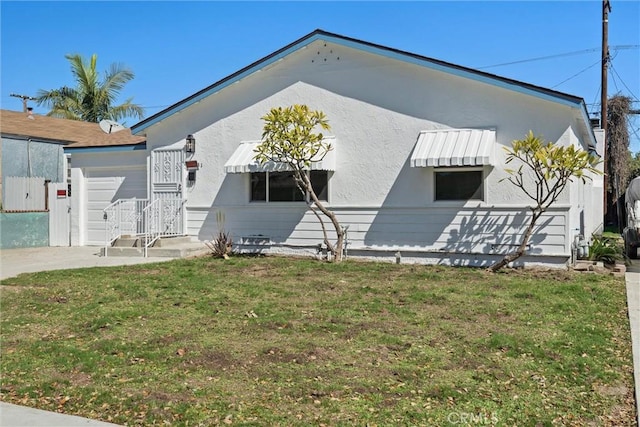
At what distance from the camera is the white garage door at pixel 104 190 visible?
1595cm

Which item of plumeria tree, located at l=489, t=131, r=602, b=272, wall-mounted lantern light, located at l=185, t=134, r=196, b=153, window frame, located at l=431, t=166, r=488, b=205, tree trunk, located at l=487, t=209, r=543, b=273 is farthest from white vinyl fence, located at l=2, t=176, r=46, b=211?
plumeria tree, located at l=489, t=131, r=602, b=272

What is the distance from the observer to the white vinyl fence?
17688 millimetres

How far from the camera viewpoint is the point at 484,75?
1135 centimetres

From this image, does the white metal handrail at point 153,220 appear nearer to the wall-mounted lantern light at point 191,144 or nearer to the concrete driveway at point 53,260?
the concrete driveway at point 53,260

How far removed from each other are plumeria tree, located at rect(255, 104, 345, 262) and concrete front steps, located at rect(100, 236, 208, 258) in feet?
9.46

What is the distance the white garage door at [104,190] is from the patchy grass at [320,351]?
262 inches

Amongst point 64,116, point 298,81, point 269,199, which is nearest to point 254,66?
point 298,81

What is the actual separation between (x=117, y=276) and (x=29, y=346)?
4264 millimetres

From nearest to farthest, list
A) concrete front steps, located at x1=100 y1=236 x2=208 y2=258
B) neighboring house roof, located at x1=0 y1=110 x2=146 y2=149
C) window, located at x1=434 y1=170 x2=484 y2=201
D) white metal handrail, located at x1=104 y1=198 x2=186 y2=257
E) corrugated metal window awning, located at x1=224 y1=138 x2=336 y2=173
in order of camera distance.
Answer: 1. window, located at x1=434 y1=170 x2=484 y2=201
2. corrugated metal window awning, located at x1=224 y1=138 x2=336 y2=173
3. concrete front steps, located at x1=100 y1=236 x2=208 y2=258
4. white metal handrail, located at x1=104 y1=198 x2=186 y2=257
5. neighboring house roof, located at x1=0 y1=110 x2=146 y2=149

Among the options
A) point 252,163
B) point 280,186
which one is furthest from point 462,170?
point 252,163

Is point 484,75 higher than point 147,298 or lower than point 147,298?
higher

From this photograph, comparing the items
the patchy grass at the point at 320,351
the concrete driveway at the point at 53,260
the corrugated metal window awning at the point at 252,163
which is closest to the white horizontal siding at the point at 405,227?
the corrugated metal window awning at the point at 252,163

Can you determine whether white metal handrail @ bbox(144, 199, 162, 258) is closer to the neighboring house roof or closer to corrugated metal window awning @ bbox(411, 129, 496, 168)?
the neighboring house roof

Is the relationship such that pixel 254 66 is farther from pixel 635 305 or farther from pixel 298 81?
pixel 635 305
